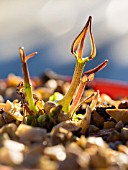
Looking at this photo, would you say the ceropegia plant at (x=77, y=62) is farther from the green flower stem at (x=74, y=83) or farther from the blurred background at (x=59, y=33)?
the blurred background at (x=59, y=33)

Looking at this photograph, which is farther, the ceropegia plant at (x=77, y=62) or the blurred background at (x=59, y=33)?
the blurred background at (x=59, y=33)

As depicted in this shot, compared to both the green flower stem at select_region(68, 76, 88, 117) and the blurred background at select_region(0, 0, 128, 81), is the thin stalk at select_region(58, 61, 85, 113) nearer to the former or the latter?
the green flower stem at select_region(68, 76, 88, 117)

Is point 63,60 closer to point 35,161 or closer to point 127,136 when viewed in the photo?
point 127,136

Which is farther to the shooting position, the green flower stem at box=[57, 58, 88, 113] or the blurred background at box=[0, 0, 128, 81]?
the blurred background at box=[0, 0, 128, 81]

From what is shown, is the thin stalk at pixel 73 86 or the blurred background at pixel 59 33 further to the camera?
the blurred background at pixel 59 33

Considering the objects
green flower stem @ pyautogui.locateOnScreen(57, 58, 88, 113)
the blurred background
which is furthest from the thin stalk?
the blurred background

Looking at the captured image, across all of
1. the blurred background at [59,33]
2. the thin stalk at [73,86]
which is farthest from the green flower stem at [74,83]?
the blurred background at [59,33]

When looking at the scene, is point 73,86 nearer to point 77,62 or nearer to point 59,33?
point 77,62

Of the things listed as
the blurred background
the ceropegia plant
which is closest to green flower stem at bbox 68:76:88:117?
Answer: the ceropegia plant

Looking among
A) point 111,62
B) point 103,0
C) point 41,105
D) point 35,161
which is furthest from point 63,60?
point 35,161
